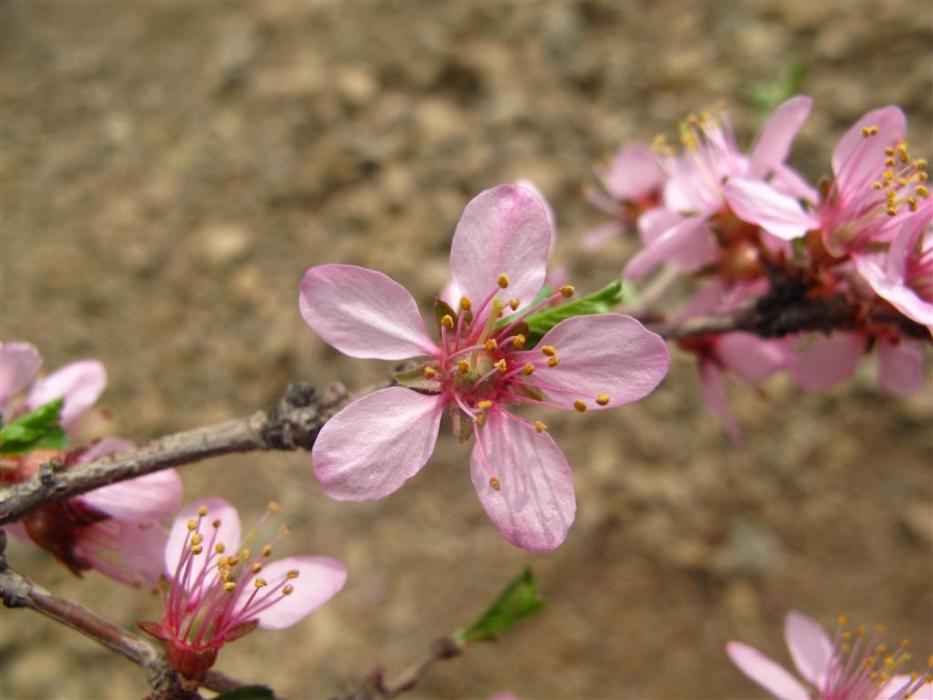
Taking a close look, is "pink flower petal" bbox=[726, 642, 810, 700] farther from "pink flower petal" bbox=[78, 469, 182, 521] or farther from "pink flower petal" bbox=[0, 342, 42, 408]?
"pink flower petal" bbox=[0, 342, 42, 408]

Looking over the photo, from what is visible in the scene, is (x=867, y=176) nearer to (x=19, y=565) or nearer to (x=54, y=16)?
(x=19, y=565)

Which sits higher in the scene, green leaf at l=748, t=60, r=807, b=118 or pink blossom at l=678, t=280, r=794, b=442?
green leaf at l=748, t=60, r=807, b=118

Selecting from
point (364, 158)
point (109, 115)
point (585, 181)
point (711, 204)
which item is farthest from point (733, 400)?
point (109, 115)

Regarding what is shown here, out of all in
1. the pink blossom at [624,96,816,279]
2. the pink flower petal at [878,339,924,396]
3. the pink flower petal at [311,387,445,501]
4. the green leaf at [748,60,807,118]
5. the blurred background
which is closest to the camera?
the pink flower petal at [311,387,445,501]

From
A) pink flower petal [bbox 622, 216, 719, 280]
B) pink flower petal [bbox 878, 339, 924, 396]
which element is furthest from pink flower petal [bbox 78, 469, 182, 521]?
pink flower petal [bbox 878, 339, 924, 396]

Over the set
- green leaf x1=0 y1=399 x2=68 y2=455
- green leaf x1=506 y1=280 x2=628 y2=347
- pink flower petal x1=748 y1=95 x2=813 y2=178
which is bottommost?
green leaf x1=0 y1=399 x2=68 y2=455

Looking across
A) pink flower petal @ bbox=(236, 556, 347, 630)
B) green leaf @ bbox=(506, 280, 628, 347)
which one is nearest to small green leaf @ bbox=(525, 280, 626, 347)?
green leaf @ bbox=(506, 280, 628, 347)

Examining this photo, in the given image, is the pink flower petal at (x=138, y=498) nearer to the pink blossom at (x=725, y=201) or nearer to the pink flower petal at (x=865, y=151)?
the pink blossom at (x=725, y=201)

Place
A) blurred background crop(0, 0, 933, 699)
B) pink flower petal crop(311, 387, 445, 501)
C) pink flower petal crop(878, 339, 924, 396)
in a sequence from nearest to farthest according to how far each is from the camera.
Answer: pink flower petal crop(311, 387, 445, 501) < pink flower petal crop(878, 339, 924, 396) < blurred background crop(0, 0, 933, 699)

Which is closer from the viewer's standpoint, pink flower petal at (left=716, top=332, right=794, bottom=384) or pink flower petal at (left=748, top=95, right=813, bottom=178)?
pink flower petal at (left=748, top=95, right=813, bottom=178)
